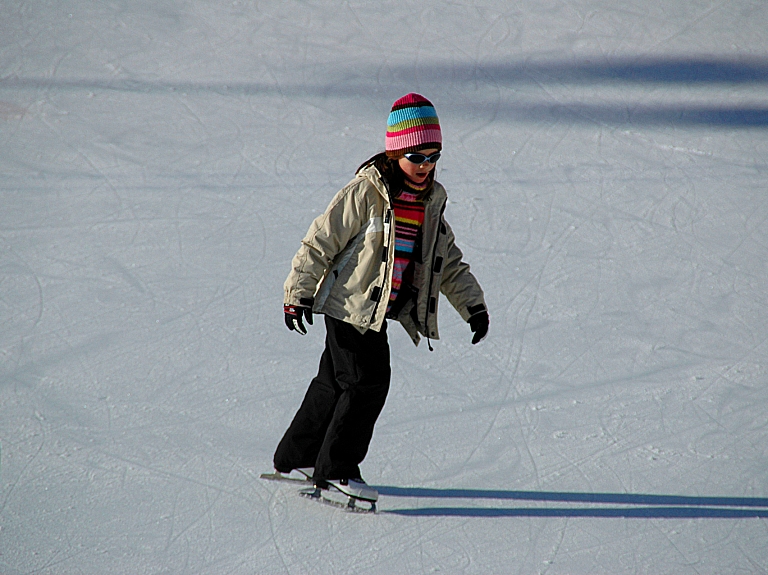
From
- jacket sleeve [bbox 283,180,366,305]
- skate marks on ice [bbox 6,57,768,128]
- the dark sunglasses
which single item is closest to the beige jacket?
jacket sleeve [bbox 283,180,366,305]

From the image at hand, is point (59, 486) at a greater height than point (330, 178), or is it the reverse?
point (330, 178)

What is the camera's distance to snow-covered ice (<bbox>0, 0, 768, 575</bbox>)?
107 inches

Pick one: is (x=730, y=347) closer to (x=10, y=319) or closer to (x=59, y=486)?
(x=59, y=486)

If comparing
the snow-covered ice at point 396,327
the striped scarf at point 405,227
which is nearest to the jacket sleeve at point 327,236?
the striped scarf at point 405,227

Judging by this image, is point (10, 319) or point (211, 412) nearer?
point (211, 412)

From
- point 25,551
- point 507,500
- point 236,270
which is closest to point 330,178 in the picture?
point 236,270

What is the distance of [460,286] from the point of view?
9.29 ft

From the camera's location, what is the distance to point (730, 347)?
12.8 ft

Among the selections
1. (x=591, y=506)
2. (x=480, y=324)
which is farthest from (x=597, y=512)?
(x=480, y=324)

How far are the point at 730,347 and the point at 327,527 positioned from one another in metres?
2.23

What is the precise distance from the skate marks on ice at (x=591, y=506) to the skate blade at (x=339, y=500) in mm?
54

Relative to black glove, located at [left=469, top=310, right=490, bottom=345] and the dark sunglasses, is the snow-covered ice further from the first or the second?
the dark sunglasses

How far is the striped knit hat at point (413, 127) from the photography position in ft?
8.35

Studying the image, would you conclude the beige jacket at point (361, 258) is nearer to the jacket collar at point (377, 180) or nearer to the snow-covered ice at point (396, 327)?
the jacket collar at point (377, 180)
